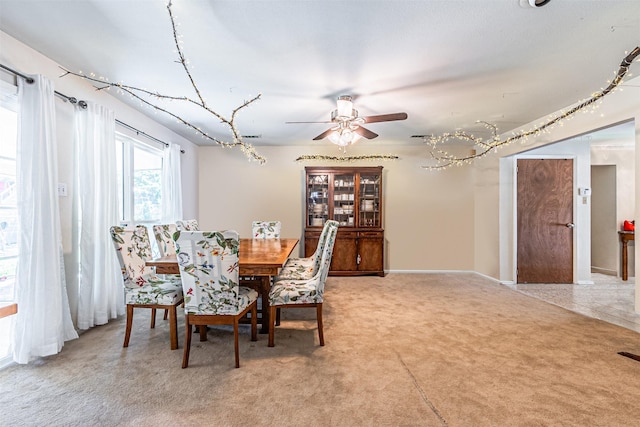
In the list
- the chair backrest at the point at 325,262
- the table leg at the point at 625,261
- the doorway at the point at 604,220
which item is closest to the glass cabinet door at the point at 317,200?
the chair backrest at the point at 325,262

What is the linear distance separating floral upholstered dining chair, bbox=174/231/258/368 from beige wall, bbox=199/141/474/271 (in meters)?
3.46

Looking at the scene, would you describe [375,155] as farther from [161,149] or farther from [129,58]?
[129,58]

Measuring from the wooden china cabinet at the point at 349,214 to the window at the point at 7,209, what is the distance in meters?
3.59

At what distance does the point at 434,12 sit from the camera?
1.83m

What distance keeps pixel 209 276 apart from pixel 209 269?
0.17 feet

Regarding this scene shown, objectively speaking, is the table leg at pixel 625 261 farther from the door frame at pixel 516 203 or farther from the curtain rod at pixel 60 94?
the curtain rod at pixel 60 94

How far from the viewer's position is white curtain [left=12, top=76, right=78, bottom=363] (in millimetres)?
2150

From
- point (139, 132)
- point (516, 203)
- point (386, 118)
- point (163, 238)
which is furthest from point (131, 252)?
point (516, 203)

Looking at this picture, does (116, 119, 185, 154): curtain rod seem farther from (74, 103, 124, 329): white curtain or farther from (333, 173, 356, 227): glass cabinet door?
(333, 173, 356, 227): glass cabinet door

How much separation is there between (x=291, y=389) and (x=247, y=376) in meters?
0.35

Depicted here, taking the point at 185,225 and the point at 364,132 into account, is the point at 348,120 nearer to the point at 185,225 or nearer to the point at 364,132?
the point at 364,132

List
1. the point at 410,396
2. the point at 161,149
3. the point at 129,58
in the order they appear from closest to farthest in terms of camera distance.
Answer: the point at 410,396 < the point at 129,58 < the point at 161,149

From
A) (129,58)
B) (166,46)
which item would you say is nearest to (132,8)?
(166,46)

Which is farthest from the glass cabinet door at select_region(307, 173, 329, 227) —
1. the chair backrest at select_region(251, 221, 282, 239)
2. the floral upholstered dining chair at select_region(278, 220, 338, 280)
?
the floral upholstered dining chair at select_region(278, 220, 338, 280)
